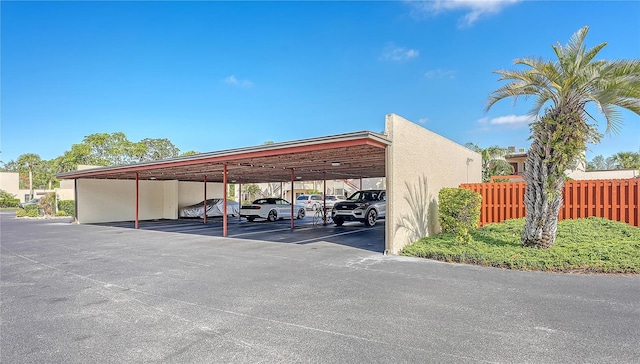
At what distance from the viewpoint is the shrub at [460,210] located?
9291 millimetres

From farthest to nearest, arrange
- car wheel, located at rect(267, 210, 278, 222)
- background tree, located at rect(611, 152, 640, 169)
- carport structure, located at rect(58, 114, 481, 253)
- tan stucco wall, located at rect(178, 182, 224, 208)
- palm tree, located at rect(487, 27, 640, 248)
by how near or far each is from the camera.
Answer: background tree, located at rect(611, 152, 640, 169)
tan stucco wall, located at rect(178, 182, 224, 208)
car wheel, located at rect(267, 210, 278, 222)
carport structure, located at rect(58, 114, 481, 253)
palm tree, located at rect(487, 27, 640, 248)

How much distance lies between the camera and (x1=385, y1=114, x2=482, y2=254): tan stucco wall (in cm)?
874

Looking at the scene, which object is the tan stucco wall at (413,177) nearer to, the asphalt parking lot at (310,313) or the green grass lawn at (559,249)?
the green grass lawn at (559,249)

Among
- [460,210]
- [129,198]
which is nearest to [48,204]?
[129,198]

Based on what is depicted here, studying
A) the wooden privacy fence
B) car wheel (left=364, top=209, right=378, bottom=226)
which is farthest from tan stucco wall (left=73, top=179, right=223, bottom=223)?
the wooden privacy fence

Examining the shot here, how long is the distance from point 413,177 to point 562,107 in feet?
12.4

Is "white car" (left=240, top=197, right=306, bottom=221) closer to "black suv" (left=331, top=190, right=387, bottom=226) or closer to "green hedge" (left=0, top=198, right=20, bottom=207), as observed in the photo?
"black suv" (left=331, top=190, right=387, bottom=226)

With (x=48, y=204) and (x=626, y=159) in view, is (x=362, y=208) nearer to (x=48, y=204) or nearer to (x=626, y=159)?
(x=48, y=204)

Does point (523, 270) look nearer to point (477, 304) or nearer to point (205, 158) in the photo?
point (477, 304)

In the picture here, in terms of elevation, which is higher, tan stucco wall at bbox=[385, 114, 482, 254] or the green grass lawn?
tan stucco wall at bbox=[385, 114, 482, 254]

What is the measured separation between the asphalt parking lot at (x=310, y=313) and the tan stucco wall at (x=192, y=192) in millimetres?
16156

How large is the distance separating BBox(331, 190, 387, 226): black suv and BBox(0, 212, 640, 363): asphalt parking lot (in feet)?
25.2

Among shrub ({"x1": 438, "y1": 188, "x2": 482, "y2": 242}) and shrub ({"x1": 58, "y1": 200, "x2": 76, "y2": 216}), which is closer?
shrub ({"x1": 438, "y1": 188, "x2": 482, "y2": 242})

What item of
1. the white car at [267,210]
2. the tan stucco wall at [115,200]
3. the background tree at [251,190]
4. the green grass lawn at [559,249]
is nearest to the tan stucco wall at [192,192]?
the tan stucco wall at [115,200]
